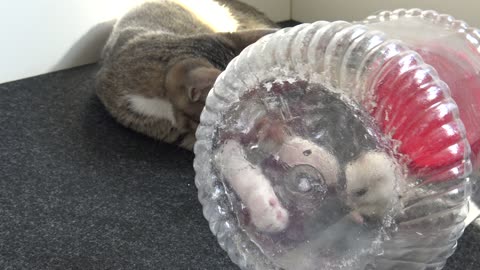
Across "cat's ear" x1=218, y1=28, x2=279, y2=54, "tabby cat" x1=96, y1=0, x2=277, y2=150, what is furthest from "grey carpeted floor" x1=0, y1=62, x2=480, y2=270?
"cat's ear" x1=218, y1=28, x2=279, y2=54

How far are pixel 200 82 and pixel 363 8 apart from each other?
0.91 meters

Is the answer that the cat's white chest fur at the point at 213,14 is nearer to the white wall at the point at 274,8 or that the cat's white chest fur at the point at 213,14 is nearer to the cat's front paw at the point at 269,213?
the white wall at the point at 274,8

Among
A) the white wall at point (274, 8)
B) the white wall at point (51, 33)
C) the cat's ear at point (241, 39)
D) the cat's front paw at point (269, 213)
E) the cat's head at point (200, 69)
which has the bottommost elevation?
the white wall at point (274, 8)

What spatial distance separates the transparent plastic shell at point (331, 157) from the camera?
0.66 meters

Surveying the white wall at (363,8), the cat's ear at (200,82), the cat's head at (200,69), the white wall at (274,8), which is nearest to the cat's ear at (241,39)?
the cat's head at (200,69)

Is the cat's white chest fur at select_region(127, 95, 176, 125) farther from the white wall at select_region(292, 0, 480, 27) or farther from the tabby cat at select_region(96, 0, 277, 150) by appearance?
the white wall at select_region(292, 0, 480, 27)

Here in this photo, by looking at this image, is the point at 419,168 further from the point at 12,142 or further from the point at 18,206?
the point at 12,142

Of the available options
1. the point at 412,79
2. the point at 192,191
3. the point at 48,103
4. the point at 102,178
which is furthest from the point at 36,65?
the point at 412,79

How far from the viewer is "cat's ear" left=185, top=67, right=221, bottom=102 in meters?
1.16

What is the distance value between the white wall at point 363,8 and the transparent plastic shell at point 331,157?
3.31ft

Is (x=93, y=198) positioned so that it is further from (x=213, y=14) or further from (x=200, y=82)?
(x=213, y=14)

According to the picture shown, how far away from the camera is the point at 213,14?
5.81ft

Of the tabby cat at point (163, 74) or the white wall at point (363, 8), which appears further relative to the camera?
the white wall at point (363, 8)

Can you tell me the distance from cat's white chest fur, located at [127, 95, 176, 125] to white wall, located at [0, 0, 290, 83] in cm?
46
